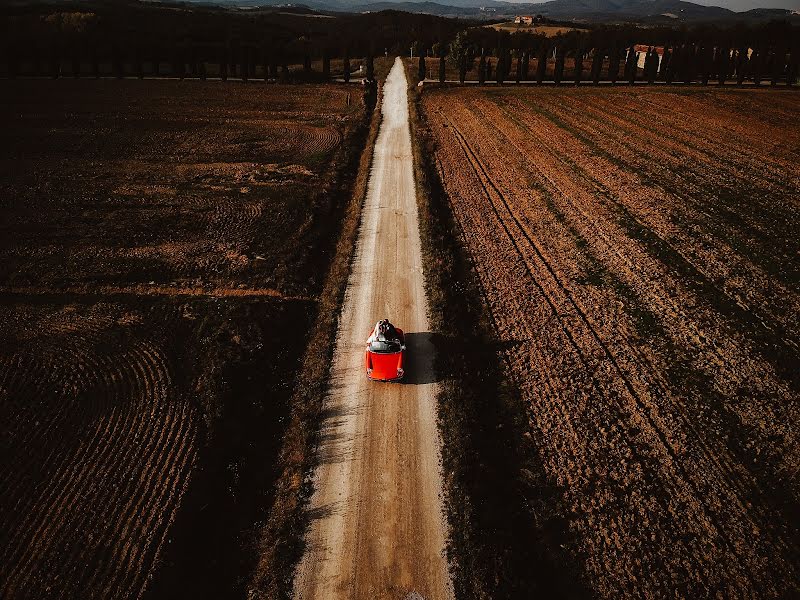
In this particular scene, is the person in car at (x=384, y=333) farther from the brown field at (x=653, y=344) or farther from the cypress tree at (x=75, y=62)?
the cypress tree at (x=75, y=62)

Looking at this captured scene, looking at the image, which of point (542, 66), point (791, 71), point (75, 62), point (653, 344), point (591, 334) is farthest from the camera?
point (791, 71)

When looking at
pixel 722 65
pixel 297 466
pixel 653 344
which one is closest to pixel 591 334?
pixel 653 344

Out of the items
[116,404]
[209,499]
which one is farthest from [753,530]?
[116,404]

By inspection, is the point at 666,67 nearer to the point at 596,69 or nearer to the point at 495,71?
the point at 596,69

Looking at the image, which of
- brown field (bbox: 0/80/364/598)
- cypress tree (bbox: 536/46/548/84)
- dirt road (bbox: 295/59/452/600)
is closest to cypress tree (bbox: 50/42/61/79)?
brown field (bbox: 0/80/364/598)

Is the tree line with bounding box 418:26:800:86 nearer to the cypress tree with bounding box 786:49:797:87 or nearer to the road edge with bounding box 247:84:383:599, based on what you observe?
the cypress tree with bounding box 786:49:797:87

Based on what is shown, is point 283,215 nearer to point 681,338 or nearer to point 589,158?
point 681,338

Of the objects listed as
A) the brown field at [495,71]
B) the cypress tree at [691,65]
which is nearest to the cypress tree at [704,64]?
the cypress tree at [691,65]
